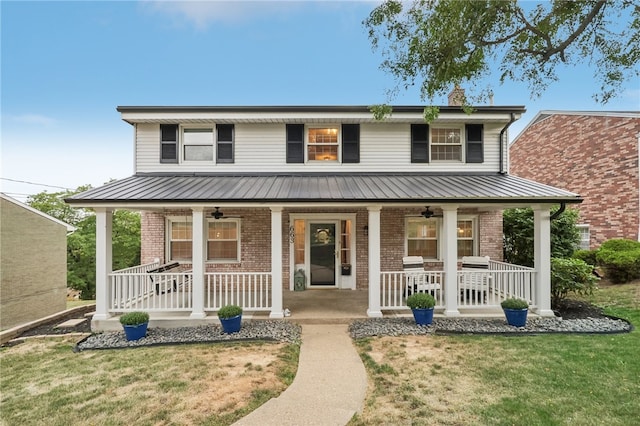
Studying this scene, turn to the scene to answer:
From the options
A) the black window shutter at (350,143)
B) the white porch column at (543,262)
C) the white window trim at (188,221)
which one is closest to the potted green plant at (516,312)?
the white porch column at (543,262)

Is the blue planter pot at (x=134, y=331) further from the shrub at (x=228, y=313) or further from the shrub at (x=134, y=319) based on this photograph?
the shrub at (x=228, y=313)

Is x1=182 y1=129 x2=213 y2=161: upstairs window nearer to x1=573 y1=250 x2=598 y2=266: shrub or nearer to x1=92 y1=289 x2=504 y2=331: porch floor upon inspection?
x1=92 y1=289 x2=504 y2=331: porch floor

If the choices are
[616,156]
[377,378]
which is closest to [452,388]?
[377,378]

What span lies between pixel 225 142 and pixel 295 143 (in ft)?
7.38

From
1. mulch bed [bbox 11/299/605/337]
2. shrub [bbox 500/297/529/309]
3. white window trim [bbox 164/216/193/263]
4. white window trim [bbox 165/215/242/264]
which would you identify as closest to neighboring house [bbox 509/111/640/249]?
mulch bed [bbox 11/299/605/337]

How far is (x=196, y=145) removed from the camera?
9148 mm

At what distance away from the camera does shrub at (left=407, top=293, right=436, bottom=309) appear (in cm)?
615

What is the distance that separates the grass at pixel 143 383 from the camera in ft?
11.5

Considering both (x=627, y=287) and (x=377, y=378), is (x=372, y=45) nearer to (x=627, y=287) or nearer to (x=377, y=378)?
(x=377, y=378)

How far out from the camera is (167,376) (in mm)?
4355

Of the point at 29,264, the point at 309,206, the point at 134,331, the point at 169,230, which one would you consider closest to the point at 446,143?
the point at 309,206

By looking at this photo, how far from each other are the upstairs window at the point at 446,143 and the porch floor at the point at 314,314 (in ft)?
15.8

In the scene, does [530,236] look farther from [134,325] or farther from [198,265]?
[134,325]

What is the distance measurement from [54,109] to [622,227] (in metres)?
39.2
